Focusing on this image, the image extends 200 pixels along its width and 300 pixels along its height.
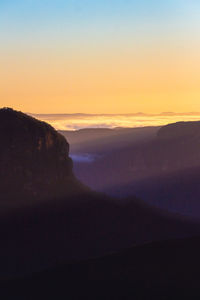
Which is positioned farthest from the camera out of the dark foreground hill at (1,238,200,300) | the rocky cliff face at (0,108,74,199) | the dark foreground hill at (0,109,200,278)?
the rocky cliff face at (0,108,74,199)

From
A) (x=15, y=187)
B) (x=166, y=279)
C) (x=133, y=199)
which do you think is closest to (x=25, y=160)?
(x=15, y=187)

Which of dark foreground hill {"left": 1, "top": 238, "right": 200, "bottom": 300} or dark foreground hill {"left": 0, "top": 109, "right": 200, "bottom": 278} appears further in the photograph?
dark foreground hill {"left": 0, "top": 109, "right": 200, "bottom": 278}

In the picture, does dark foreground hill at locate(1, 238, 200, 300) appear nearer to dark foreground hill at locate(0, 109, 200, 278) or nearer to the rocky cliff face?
dark foreground hill at locate(0, 109, 200, 278)

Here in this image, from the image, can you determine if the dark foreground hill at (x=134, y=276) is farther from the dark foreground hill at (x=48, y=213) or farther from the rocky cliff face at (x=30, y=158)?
the rocky cliff face at (x=30, y=158)

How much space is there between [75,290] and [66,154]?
48.9 m

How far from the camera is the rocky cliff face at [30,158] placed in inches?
3720

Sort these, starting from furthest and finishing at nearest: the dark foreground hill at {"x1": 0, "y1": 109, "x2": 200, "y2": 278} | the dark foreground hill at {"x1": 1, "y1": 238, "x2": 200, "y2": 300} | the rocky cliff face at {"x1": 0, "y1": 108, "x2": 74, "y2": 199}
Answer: the rocky cliff face at {"x1": 0, "y1": 108, "x2": 74, "y2": 199} → the dark foreground hill at {"x1": 0, "y1": 109, "x2": 200, "y2": 278} → the dark foreground hill at {"x1": 1, "y1": 238, "x2": 200, "y2": 300}

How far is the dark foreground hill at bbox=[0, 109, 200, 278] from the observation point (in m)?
Answer: 88.6

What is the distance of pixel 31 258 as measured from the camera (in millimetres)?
85312

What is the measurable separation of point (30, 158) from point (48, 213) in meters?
8.70

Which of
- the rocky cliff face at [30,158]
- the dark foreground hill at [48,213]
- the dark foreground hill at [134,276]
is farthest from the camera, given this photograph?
the rocky cliff face at [30,158]

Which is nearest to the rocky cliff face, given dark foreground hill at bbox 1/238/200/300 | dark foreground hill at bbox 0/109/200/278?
dark foreground hill at bbox 0/109/200/278

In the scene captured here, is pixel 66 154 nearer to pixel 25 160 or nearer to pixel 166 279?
pixel 25 160

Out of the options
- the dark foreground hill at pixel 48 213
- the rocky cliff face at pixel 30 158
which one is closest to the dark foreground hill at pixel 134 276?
the dark foreground hill at pixel 48 213
